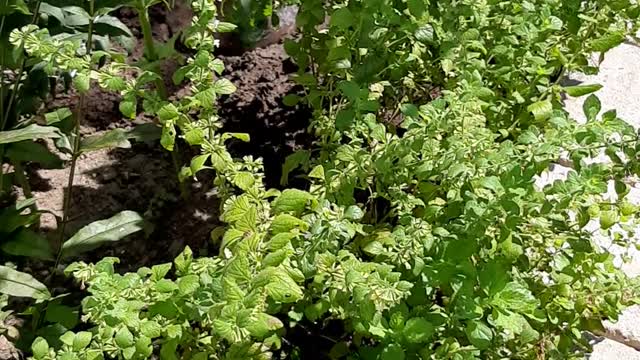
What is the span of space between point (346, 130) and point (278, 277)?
676 millimetres

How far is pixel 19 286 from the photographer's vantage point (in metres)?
2.35

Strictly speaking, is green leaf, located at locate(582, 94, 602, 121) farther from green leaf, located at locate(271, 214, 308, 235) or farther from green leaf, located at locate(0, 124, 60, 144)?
green leaf, located at locate(0, 124, 60, 144)

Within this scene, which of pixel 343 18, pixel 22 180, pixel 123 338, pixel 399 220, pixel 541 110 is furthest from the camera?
pixel 22 180

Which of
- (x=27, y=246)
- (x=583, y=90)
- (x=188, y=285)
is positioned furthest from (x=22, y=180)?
(x=583, y=90)

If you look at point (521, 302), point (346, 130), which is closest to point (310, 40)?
point (346, 130)

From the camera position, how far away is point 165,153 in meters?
3.06

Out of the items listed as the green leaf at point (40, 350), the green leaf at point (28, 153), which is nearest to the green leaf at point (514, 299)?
the green leaf at point (40, 350)

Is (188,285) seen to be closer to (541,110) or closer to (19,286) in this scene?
(19,286)

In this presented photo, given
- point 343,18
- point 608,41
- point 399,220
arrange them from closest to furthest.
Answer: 1. point 399,220
2. point 343,18
3. point 608,41

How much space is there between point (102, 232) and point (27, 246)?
0.64 ft

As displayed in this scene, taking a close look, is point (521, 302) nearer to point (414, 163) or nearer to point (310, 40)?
point (414, 163)

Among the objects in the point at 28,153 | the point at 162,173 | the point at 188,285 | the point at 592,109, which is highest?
the point at 592,109

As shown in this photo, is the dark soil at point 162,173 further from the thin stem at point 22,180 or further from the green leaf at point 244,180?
the green leaf at point 244,180

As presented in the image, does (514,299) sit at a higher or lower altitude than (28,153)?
higher
